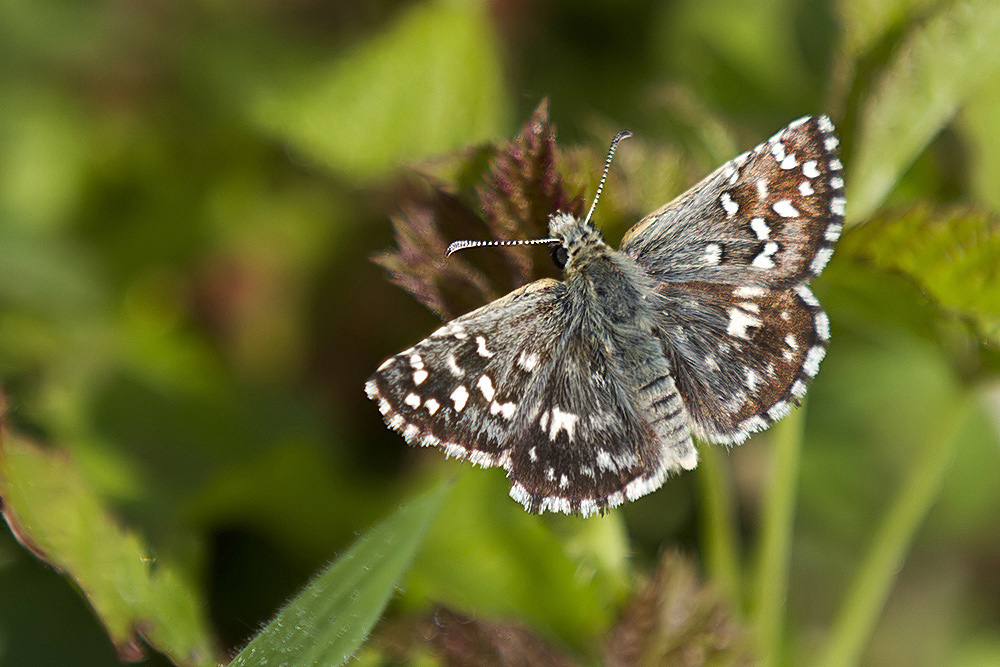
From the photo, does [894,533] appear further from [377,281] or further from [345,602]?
[377,281]

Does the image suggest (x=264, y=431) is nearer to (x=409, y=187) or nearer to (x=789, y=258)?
(x=409, y=187)

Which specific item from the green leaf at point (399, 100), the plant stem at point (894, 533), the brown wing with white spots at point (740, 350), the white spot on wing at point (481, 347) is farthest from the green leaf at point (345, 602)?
the green leaf at point (399, 100)

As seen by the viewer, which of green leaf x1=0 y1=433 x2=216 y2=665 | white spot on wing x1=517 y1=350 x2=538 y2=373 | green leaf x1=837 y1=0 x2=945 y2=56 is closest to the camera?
green leaf x1=0 y1=433 x2=216 y2=665

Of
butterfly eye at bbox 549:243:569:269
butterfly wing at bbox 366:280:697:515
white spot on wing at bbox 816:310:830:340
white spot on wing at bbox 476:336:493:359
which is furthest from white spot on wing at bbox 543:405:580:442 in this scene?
white spot on wing at bbox 816:310:830:340

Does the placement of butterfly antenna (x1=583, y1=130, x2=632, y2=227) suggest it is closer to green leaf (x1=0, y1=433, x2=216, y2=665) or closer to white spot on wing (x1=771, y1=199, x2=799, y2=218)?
white spot on wing (x1=771, y1=199, x2=799, y2=218)

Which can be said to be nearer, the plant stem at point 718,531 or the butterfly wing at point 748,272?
the butterfly wing at point 748,272

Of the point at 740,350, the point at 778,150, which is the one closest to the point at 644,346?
the point at 740,350

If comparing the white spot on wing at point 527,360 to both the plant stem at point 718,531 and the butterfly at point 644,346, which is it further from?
the plant stem at point 718,531
